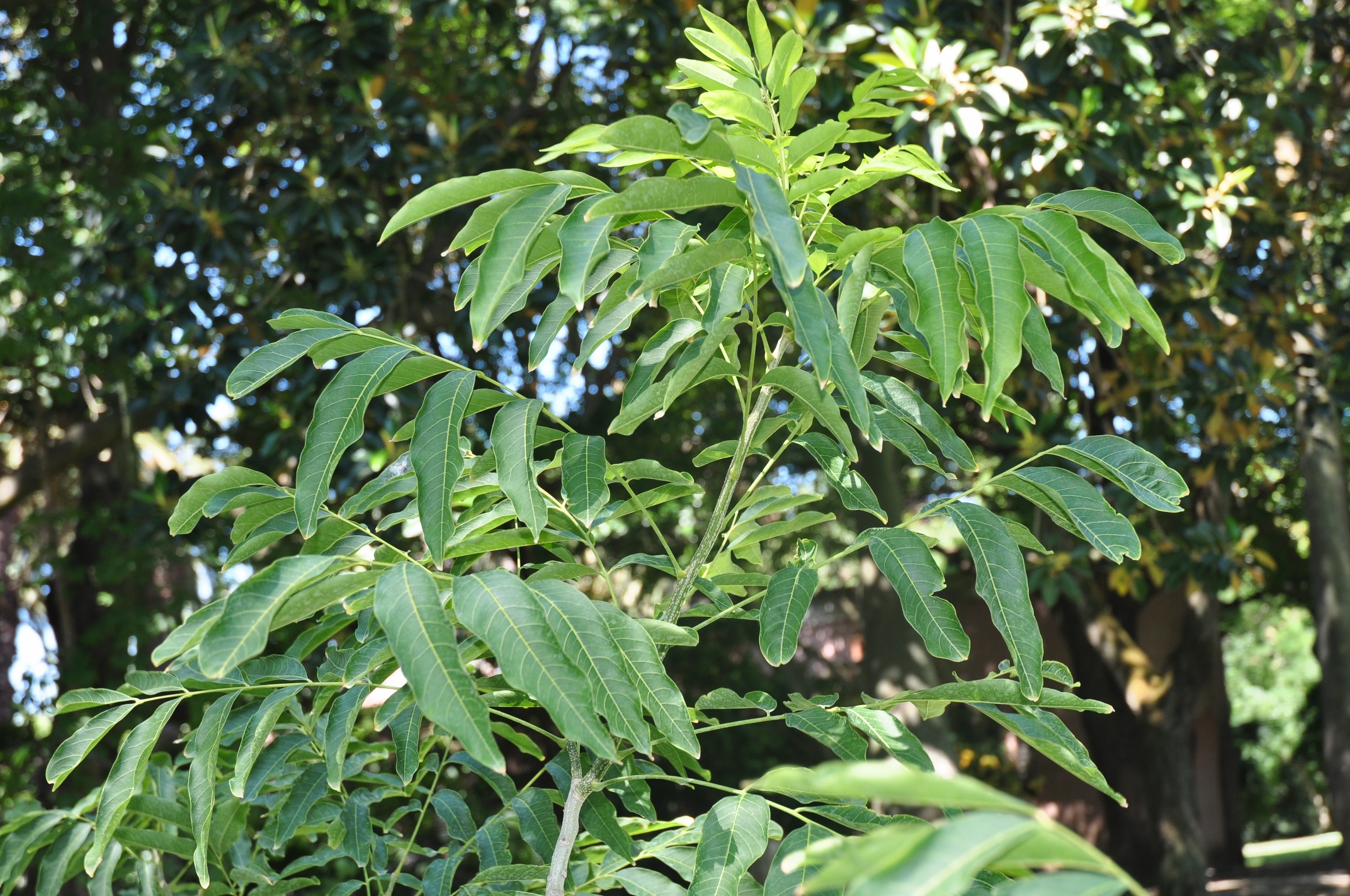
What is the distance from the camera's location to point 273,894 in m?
1.34

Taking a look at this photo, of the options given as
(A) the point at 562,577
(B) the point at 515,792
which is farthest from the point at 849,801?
(B) the point at 515,792

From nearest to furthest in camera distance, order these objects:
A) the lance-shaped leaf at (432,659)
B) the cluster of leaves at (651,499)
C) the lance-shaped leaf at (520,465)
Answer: the lance-shaped leaf at (432,659), the cluster of leaves at (651,499), the lance-shaped leaf at (520,465)

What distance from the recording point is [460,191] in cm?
90

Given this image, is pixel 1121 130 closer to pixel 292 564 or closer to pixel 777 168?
pixel 777 168

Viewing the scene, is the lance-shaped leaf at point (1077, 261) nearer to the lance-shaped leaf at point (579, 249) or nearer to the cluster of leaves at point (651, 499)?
the cluster of leaves at point (651, 499)

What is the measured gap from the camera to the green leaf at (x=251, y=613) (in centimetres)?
71

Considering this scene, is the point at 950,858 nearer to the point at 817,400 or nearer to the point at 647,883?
the point at 817,400

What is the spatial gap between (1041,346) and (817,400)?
229 millimetres

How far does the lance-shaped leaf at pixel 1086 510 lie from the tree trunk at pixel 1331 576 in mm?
4037

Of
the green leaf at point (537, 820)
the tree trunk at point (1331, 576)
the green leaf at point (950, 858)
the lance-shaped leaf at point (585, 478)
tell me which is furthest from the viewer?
the tree trunk at point (1331, 576)

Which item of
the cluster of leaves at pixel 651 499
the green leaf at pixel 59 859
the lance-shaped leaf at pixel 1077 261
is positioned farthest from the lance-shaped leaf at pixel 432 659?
the green leaf at pixel 59 859

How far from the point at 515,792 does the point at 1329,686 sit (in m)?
4.82

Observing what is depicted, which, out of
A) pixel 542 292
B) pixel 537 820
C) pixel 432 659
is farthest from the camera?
pixel 542 292

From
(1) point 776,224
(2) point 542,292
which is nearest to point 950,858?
(1) point 776,224
